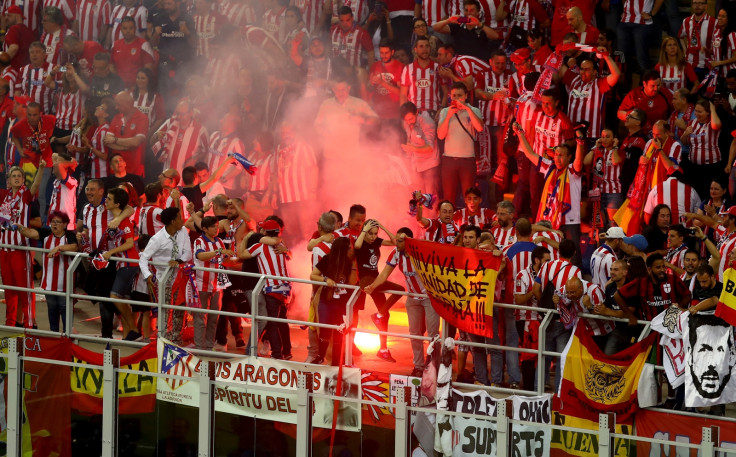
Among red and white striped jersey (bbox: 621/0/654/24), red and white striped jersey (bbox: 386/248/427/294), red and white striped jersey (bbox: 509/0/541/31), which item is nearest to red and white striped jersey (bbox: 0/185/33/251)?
red and white striped jersey (bbox: 386/248/427/294)

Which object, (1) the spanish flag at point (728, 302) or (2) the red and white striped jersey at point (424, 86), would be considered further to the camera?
(2) the red and white striped jersey at point (424, 86)

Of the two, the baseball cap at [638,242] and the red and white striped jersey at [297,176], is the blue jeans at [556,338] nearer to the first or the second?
the baseball cap at [638,242]

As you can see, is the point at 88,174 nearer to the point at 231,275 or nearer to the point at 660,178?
the point at 231,275

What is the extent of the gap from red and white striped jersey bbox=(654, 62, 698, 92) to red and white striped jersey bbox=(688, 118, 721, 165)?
102 cm

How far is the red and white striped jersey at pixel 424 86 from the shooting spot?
1684 cm

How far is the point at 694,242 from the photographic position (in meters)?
13.5

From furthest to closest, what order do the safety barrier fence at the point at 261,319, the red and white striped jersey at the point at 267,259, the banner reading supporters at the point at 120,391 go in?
the red and white striped jersey at the point at 267,259 < the banner reading supporters at the point at 120,391 < the safety barrier fence at the point at 261,319

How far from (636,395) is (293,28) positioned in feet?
27.7

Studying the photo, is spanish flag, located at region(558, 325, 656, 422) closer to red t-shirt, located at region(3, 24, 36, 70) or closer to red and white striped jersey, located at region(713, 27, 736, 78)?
red and white striped jersey, located at region(713, 27, 736, 78)

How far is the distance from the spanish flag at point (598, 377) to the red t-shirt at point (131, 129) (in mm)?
7885

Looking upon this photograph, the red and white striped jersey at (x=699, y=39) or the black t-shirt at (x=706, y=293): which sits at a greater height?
the red and white striped jersey at (x=699, y=39)

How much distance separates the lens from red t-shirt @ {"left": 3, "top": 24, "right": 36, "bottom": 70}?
2027 centimetres

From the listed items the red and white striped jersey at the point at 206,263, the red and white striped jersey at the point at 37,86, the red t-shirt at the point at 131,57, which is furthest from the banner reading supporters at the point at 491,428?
the red and white striped jersey at the point at 37,86

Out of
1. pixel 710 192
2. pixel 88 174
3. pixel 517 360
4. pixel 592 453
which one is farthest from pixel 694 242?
pixel 88 174
